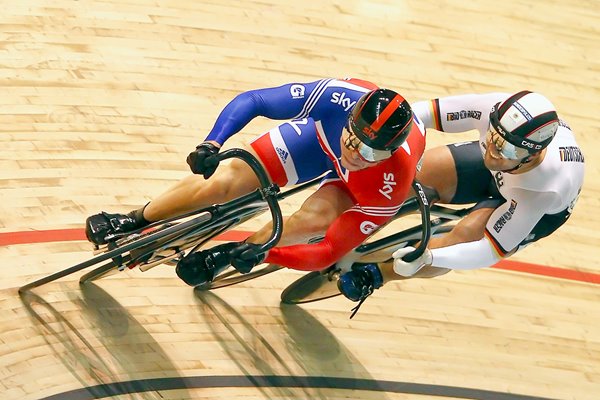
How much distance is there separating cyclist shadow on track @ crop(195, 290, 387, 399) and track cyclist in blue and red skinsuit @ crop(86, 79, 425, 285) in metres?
0.75

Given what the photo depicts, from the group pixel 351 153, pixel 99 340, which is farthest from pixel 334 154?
pixel 99 340

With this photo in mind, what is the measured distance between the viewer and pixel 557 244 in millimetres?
5148


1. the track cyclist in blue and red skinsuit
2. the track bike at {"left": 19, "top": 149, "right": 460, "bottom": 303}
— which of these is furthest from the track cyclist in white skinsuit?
the track cyclist in blue and red skinsuit

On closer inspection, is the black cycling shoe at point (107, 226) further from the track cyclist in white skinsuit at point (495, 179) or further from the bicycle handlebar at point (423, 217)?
the bicycle handlebar at point (423, 217)

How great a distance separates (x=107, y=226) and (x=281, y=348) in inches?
43.5

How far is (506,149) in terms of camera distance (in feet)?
10.6

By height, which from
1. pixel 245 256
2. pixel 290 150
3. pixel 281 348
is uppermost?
pixel 290 150

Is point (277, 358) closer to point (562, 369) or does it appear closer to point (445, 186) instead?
point (445, 186)

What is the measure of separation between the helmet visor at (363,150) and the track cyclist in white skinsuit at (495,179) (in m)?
0.49

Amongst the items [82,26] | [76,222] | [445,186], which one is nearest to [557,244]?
[445,186]

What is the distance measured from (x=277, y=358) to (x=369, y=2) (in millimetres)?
3224

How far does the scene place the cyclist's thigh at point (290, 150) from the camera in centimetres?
359

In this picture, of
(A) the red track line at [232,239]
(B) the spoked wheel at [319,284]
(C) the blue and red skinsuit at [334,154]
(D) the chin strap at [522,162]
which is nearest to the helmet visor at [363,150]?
(C) the blue and red skinsuit at [334,154]

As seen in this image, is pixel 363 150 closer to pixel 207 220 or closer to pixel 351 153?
pixel 351 153
